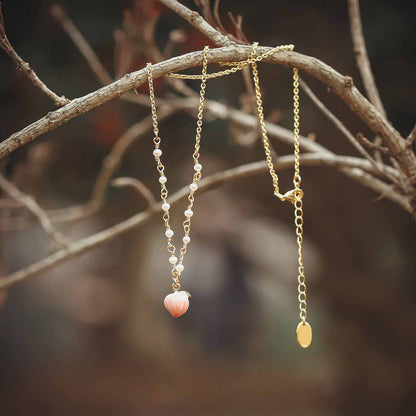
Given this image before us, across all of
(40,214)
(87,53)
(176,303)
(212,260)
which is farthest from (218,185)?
(212,260)

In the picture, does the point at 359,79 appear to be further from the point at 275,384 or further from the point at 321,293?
the point at 275,384

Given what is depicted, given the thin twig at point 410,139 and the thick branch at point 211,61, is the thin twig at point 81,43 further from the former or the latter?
the thin twig at point 410,139

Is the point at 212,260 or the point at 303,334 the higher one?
the point at 212,260

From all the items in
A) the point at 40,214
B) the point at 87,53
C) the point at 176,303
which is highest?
the point at 87,53

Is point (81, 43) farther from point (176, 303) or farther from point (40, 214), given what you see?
point (176, 303)

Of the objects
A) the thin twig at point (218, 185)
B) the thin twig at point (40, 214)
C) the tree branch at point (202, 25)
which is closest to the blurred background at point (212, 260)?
the thin twig at point (40, 214)

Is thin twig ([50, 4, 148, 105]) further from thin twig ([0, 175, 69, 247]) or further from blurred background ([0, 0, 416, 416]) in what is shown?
thin twig ([0, 175, 69, 247])

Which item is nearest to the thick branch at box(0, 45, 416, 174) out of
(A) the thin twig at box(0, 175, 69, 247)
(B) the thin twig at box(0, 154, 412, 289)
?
(B) the thin twig at box(0, 154, 412, 289)
